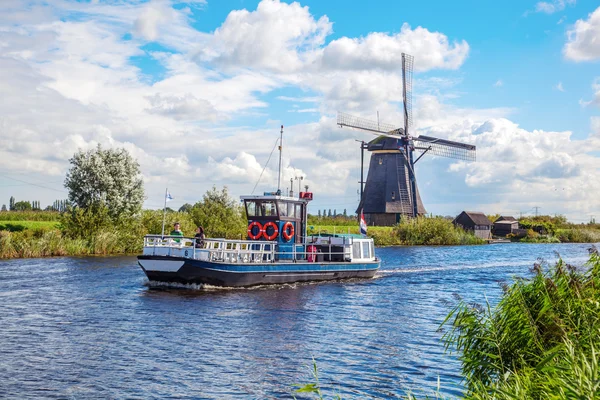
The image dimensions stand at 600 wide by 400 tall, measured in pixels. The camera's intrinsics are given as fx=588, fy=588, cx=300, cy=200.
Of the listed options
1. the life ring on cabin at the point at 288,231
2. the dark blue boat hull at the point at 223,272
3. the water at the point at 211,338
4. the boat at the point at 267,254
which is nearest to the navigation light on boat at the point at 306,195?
the boat at the point at 267,254

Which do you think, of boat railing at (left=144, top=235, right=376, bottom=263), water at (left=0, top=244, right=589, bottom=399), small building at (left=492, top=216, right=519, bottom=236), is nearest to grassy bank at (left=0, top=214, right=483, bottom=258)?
boat railing at (left=144, top=235, right=376, bottom=263)

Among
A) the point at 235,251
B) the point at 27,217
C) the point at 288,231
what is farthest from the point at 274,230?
the point at 27,217

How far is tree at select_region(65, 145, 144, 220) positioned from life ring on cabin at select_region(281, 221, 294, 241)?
22.4m

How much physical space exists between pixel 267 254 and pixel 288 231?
1.98 meters

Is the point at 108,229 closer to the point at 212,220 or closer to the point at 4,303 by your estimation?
the point at 212,220

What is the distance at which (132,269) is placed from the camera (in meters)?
37.1

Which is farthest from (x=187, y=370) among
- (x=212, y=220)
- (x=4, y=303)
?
(x=212, y=220)

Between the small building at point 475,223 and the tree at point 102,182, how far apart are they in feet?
193

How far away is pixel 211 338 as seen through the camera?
1925 centimetres

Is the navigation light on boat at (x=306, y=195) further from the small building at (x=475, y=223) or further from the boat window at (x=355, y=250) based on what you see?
the small building at (x=475, y=223)

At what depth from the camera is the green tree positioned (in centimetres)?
5784

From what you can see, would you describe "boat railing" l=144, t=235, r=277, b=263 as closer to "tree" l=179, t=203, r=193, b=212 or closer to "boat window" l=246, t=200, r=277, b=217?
"boat window" l=246, t=200, r=277, b=217

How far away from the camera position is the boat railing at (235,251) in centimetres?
2897

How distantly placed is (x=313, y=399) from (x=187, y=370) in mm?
3944
